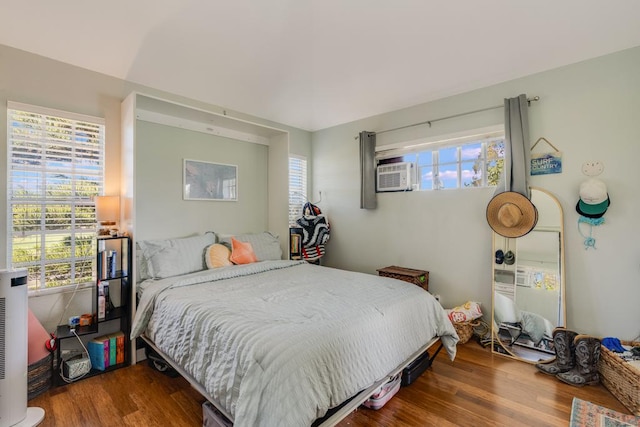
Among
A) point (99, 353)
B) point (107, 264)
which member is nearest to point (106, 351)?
point (99, 353)

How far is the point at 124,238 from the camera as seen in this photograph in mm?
2592

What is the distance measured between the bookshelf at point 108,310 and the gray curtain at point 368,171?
2.66 meters

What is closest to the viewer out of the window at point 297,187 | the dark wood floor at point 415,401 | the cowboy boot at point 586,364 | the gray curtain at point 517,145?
the dark wood floor at point 415,401

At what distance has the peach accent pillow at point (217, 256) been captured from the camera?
2985 mm

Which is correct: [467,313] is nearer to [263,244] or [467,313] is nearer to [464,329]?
[464,329]

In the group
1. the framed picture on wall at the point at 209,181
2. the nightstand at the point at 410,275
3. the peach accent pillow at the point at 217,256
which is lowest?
the nightstand at the point at 410,275

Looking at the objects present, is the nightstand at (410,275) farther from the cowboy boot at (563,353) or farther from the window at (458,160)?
the cowboy boot at (563,353)

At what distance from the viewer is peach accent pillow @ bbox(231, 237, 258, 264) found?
316cm

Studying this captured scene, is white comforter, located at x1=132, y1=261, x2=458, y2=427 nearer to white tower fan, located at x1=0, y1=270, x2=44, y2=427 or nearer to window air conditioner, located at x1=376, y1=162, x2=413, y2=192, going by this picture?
white tower fan, located at x1=0, y1=270, x2=44, y2=427

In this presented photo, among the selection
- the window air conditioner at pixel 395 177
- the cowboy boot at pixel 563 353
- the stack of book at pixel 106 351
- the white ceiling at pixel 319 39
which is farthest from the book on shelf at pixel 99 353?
the cowboy boot at pixel 563 353

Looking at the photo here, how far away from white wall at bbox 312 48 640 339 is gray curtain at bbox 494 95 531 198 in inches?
4.9

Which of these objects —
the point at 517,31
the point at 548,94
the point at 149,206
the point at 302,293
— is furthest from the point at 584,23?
the point at 149,206

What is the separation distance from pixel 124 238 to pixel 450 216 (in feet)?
10.7

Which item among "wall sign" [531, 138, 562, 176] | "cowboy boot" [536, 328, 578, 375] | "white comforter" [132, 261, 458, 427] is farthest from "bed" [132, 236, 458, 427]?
"wall sign" [531, 138, 562, 176]
